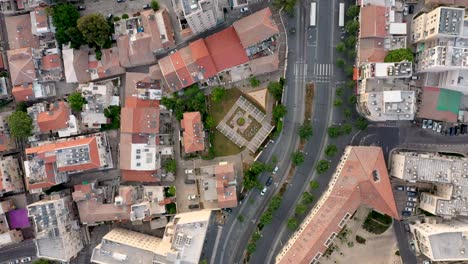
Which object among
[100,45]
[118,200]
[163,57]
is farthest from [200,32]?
[118,200]

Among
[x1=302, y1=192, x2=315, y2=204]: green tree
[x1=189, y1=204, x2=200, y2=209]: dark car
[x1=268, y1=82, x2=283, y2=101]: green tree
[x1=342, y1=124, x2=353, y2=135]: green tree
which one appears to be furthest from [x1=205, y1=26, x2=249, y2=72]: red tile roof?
[x1=302, y1=192, x2=315, y2=204]: green tree

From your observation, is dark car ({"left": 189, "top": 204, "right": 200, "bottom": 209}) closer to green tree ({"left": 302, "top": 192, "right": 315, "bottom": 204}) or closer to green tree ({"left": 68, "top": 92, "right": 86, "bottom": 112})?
green tree ({"left": 302, "top": 192, "right": 315, "bottom": 204})

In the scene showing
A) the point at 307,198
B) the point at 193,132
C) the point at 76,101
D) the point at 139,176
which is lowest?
the point at 307,198

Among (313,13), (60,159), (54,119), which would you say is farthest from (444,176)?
(54,119)

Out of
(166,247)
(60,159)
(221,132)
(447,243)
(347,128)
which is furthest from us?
(221,132)

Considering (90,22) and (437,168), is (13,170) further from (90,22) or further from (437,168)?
(437,168)

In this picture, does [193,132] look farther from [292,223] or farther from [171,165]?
[292,223]

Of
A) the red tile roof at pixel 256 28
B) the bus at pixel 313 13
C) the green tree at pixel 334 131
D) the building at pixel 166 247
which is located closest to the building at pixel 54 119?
the building at pixel 166 247
